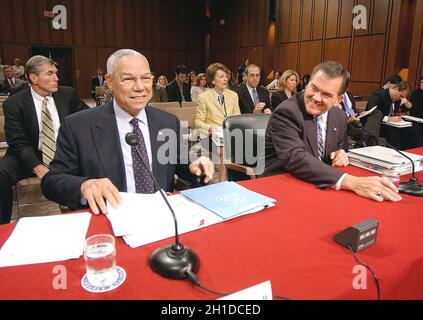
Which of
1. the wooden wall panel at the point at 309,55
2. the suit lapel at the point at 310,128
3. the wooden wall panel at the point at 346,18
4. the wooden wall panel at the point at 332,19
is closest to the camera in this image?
the suit lapel at the point at 310,128

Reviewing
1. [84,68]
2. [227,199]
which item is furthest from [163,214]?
[84,68]

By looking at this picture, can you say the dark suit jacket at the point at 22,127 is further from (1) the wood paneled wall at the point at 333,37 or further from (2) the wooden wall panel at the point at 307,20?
(2) the wooden wall panel at the point at 307,20

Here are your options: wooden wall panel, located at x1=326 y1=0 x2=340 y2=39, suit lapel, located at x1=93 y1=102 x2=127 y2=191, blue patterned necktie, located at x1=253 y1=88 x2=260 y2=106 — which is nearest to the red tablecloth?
suit lapel, located at x1=93 y1=102 x2=127 y2=191

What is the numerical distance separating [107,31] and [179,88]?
7243 millimetres

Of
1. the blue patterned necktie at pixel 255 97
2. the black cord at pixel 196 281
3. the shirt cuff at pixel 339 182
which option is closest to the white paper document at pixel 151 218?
the black cord at pixel 196 281

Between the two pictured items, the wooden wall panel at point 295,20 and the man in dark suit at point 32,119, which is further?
the wooden wall panel at point 295,20

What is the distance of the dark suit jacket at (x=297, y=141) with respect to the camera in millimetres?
1839

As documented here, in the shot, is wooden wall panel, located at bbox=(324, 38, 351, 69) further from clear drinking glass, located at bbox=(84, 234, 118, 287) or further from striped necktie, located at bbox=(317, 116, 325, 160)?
clear drinking glass, located at bbox=(84, 234, 118, 287)

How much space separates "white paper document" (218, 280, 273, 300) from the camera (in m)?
0.84

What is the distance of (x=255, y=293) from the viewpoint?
86 centimetres

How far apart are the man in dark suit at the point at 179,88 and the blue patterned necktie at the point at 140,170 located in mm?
6626

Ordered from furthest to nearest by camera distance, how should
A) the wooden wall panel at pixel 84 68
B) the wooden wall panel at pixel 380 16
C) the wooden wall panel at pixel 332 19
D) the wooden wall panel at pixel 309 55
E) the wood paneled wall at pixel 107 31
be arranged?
the wooden wall panel at pixel 84 68 → the wood paneled wall at pixel 107 31 → the wooden wall panel at pixel 309 55 → the wooden wall panel at pixel 332 19 → the wooden wall panel at pixel 380 16

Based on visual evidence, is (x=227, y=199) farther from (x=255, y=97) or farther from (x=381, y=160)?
(x=255, y=97)

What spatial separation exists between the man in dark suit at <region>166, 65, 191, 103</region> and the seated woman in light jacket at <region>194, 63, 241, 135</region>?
3.81 m
